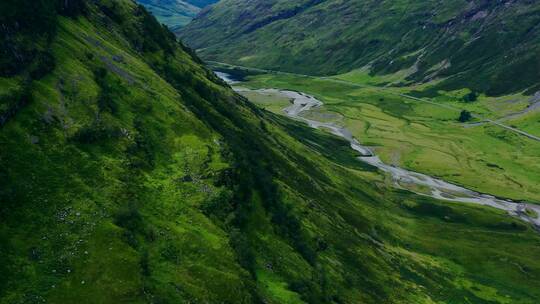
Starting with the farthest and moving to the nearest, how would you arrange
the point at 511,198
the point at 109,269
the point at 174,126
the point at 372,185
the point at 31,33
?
the point at 511,198 → the point at 372,185 → the point at 174,126 → the point at 31,33 → the point at 109,269

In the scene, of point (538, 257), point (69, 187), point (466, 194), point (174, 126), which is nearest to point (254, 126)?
point (174, 126)

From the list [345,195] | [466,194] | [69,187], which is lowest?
[466,194]

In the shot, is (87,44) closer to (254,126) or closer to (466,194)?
(254,126)

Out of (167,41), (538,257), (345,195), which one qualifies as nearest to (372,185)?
(345,195)

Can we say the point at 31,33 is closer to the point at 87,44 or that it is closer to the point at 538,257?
the point at 87,44

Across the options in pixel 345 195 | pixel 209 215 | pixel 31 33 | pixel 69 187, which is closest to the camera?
pixel 69 187

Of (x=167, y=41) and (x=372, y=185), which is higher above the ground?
(x=167, y=41)

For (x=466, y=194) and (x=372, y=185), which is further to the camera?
(x=466, y=194)
